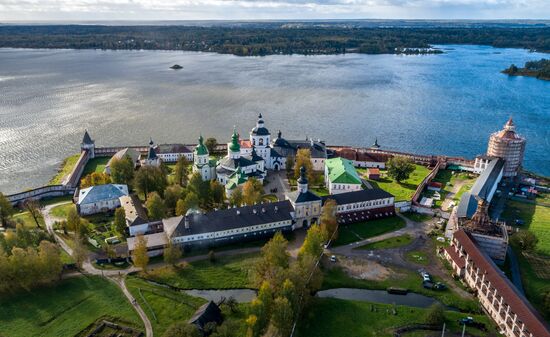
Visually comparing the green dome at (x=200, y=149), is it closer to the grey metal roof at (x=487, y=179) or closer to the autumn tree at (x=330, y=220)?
the autumn tree at (x=330, y=220)

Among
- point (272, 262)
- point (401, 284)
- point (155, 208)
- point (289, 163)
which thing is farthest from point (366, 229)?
point (155, 208)

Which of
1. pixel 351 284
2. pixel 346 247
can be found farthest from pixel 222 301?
pixel 346 247

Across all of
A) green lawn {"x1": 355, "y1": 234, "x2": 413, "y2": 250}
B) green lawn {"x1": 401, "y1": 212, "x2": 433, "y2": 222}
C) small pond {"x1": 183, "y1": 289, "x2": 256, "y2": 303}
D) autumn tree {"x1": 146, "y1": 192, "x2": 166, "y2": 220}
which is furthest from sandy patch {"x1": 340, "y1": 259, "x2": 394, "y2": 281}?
autumn tree {"x1": 146, "y1": 192, "x2": 166, "y2": 220}

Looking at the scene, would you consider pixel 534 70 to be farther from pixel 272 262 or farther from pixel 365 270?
pixel 272 262

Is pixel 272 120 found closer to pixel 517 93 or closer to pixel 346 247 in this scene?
pixel 346 247

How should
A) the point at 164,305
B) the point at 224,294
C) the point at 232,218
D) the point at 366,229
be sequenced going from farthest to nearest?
the point at 366,229
the point at 232,218
the point at 224,294
the point at 164,305

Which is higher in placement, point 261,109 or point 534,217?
point 261,109
